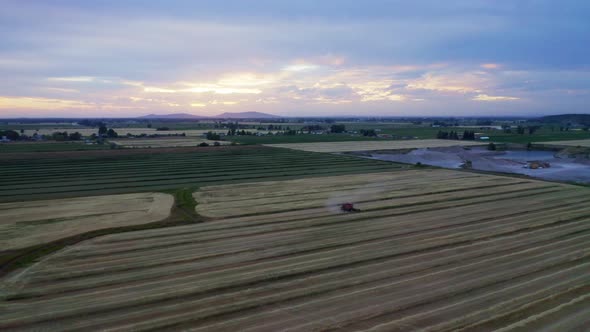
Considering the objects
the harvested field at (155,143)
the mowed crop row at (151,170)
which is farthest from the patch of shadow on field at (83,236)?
the harvested field at (155,143)

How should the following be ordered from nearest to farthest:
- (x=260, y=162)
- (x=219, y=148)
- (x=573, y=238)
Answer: (x=573, y=238) < (x=260, y=162) < (x=219, y=148)

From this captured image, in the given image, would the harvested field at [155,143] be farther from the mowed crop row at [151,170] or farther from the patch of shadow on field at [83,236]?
the patch of shadow on field at [83,236]

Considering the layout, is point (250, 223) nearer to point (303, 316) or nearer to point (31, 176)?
point (303, 316)

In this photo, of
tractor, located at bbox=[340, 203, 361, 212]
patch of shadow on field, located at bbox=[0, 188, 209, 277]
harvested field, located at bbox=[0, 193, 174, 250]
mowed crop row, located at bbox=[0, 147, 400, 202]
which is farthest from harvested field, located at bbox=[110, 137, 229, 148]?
tractor, located at bbox=[340, 203, 361, 212]

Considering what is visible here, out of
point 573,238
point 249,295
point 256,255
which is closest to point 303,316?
point 249,295

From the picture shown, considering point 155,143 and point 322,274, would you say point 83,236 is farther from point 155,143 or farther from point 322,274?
point 155,143

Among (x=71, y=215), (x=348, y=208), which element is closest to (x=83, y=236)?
(x=71, y=215)
